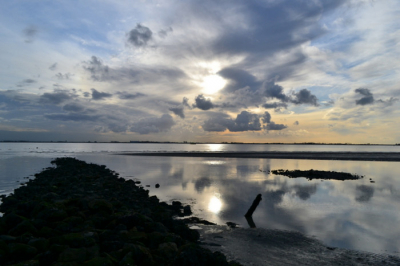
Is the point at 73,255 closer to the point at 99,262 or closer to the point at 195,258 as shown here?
the point at 99,262

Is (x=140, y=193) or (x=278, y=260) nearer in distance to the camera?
(x=278, y=260)

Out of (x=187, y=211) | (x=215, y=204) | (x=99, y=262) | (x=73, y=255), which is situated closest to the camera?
(x=99, y=262)

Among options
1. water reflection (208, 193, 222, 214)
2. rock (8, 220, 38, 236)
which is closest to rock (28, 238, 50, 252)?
rock (8, 220, 38, 236)

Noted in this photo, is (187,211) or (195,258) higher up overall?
(195,258)

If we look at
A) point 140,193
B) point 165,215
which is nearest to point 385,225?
point 165,215

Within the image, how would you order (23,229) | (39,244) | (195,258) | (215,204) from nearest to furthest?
(195,258) < (39,244) < (23,229) < (215,204)

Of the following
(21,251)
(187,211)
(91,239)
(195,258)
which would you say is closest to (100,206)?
(91,239)

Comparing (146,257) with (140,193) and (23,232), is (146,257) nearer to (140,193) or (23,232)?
(23,232)

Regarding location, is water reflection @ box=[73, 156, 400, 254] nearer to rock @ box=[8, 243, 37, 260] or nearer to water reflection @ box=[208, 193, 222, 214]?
water reflection @ box=[208, 193, 222, 214]

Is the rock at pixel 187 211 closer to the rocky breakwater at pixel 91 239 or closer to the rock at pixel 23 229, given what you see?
the rocky breakwater at pixel 91 239

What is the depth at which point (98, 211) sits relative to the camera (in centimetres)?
1186

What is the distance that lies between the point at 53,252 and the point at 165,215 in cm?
638

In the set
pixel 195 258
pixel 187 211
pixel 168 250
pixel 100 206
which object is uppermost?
pixel 100 206

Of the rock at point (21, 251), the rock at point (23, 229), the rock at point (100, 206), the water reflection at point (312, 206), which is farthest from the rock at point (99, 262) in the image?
the water reflection at point (312, 206)
